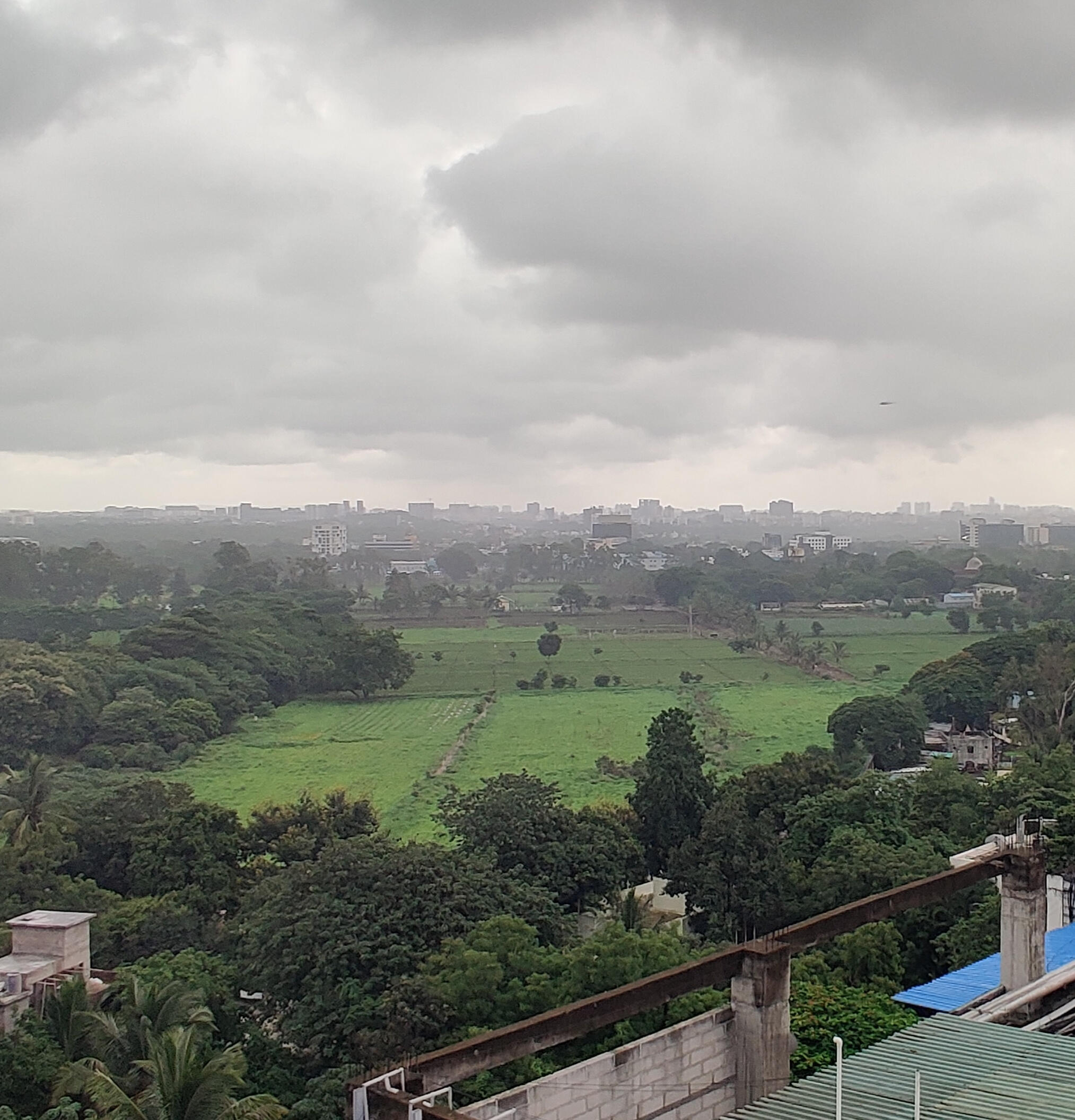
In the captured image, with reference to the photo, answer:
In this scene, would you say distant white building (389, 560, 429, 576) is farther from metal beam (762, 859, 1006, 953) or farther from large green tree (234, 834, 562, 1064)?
metal beam (762, 859, 1006, 953)

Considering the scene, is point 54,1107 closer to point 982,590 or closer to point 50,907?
point 50,907

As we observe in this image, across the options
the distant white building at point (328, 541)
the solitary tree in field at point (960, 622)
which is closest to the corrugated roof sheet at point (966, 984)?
the solitary tree in field at point (960, 622)

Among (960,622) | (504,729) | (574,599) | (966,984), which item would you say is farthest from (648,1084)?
(574,599)

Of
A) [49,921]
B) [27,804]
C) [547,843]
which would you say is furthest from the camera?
[27,804]

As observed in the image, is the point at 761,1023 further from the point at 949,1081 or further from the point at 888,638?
the point at 888,638

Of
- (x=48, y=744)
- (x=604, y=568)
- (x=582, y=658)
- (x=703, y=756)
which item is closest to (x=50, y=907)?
(x=703, y=756)

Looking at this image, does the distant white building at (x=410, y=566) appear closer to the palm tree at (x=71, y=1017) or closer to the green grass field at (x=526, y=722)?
the green grass field at (x=526, y=722)

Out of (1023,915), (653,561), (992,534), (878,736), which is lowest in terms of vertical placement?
(878,736)
